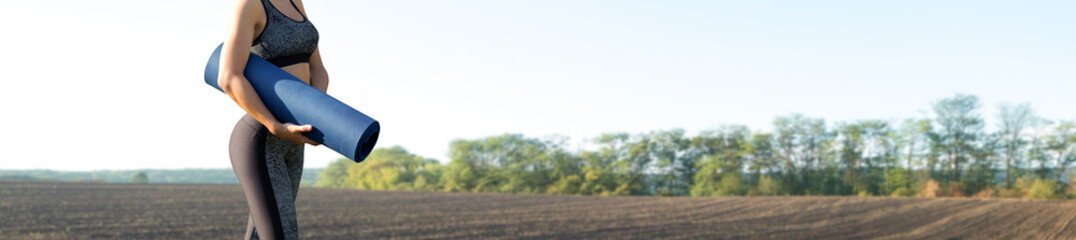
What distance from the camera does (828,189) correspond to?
124ft

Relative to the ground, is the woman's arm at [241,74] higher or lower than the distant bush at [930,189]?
higher

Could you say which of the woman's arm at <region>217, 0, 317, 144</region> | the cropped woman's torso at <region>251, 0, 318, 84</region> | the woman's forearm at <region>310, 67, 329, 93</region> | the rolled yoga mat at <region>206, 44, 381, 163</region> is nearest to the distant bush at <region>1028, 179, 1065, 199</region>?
the woman's forearm at <region>310, 67, 329, 93</region>

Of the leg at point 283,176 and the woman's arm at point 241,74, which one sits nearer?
the woman's arm at point 241,74

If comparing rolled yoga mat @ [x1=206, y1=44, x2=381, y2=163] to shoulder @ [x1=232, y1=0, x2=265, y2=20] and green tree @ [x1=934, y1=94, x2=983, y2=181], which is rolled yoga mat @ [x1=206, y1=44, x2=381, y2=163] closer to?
shoulder @ [x1=232, y1=0, x2=265, y2=20]

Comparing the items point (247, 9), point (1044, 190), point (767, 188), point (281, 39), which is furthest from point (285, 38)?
point (767, 188)

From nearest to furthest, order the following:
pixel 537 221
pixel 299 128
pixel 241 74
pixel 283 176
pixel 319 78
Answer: pixel 299 128, pixel 241 74, pixel 283 176, pixel 319 78, pixel 537 221

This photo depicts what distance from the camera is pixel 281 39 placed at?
2.36 meters

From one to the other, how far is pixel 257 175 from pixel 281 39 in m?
0.45

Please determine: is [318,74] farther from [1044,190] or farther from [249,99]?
[1044,190]

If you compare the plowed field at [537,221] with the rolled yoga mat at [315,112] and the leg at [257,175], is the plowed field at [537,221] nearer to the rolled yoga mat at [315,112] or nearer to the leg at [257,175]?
the leg at [257,175]

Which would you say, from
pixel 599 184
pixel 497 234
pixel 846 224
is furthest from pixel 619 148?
pixel 497 234

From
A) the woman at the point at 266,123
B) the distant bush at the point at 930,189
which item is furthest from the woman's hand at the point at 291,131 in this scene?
Answer: the distant bush at the point at 930,189

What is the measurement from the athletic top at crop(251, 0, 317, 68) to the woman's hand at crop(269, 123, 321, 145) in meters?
0.34

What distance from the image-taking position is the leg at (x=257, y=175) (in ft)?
7.35
